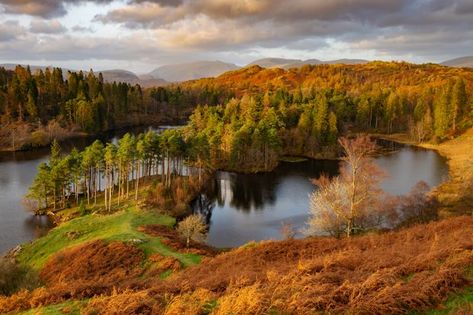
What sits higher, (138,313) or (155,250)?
(138,313)

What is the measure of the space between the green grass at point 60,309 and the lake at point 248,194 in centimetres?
3126

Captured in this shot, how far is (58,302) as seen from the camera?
1691 centimetres

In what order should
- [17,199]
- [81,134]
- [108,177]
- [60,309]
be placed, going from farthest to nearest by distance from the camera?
[81,134]
[17,199]
[108,177]
[60,309]

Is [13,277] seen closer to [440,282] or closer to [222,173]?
[440,282]

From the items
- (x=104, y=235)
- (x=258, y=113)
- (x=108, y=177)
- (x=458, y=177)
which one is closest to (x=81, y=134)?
(x=258, y=113)

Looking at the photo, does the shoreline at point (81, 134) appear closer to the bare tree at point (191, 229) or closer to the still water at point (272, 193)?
the still water at point (272, 193)

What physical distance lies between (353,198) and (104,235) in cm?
2485

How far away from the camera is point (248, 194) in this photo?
224 ft

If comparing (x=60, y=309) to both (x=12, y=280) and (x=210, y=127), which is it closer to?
(x=12, y=280)

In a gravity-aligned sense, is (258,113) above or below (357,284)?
above

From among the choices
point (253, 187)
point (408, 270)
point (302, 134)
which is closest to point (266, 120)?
point (302, 134)

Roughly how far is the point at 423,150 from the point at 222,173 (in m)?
56.2

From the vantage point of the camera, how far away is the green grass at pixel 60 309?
1501 centimetres

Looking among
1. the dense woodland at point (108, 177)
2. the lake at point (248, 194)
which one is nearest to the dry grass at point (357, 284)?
the lake at point (248, 194)
